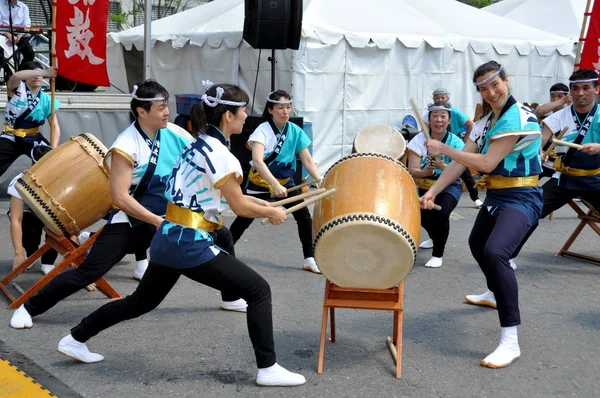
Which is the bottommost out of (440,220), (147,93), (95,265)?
(440,220)

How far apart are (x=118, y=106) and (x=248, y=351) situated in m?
5.64

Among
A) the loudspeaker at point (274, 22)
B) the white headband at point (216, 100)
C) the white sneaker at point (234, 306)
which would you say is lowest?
the white sneaker at point (234, 306)

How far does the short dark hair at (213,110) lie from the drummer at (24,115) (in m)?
2.92

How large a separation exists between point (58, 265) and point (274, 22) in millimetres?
4791

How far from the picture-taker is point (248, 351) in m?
3.99

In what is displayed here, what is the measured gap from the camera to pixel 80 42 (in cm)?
625

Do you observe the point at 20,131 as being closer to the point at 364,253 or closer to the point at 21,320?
the point at 21,320

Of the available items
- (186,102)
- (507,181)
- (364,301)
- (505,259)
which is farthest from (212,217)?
(186,102)

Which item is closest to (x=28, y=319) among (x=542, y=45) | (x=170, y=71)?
(x=170, y=71)

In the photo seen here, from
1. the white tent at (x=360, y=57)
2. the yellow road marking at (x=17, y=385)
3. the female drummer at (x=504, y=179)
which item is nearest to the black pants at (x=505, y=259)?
the female drummer at (x=504, y=179)

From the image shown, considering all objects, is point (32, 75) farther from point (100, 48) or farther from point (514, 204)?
point (514, 204)

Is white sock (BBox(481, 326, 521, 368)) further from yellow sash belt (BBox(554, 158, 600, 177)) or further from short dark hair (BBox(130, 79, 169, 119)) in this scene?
yellow sash belt (BBox(554, 158, 600, 177))

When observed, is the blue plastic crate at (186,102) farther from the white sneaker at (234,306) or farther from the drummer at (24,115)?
the white sneaker at (234,306)

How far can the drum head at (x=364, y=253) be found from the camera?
3.44 m
